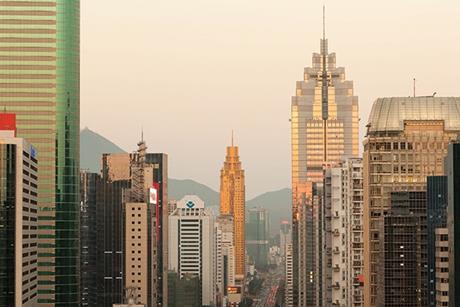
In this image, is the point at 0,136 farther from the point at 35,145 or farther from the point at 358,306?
the point at 358,306

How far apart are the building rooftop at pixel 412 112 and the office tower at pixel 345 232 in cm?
2438

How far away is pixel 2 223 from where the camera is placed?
367 ft

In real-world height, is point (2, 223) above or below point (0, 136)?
below

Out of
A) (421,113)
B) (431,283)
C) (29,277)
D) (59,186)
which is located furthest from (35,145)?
(431,283)

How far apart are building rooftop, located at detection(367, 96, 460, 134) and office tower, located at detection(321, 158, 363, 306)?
2438 cm

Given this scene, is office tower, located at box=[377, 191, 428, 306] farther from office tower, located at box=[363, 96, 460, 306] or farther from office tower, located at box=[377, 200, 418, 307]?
office tower, located at box=[363, 96, 460, 306]

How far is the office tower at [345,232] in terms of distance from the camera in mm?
168750

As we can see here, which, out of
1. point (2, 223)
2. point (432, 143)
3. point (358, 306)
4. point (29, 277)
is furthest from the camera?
point (358, 306)

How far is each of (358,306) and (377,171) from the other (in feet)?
102

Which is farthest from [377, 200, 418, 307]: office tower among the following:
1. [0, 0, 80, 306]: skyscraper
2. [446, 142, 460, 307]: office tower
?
[0, 0, 80, 306]: skyscraper

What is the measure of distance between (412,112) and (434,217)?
29161mm

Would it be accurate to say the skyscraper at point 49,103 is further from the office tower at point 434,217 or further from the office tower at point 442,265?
the office tower at point 442,265

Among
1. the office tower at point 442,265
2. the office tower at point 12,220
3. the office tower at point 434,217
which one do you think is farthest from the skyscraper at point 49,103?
the office tower at point 442,265

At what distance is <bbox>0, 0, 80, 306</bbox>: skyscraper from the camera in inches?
5891
